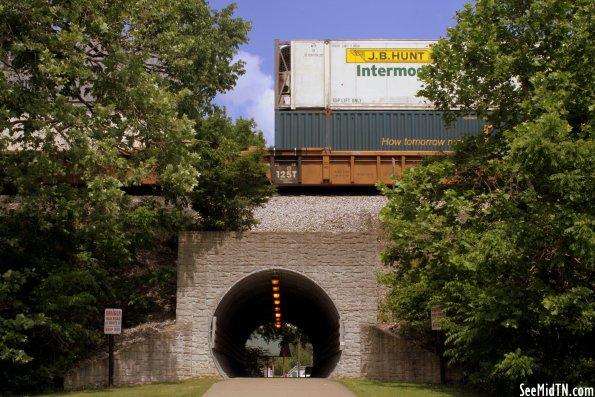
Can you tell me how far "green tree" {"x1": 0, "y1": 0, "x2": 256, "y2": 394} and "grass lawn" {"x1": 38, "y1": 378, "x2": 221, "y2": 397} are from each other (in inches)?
65.3

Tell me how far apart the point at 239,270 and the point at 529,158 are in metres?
10.4

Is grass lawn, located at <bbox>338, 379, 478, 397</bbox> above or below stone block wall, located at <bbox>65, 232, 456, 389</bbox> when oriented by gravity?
below

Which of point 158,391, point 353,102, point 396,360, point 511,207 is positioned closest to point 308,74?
point 353,102

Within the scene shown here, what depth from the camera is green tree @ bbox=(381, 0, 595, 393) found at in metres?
13.6

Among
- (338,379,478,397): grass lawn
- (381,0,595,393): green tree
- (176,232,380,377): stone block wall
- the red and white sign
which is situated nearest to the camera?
(381,0,595,393): green tree

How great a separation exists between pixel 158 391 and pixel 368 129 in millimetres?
19239

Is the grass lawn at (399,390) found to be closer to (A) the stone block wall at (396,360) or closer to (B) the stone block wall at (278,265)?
(A) the stone block wall at (396,360)

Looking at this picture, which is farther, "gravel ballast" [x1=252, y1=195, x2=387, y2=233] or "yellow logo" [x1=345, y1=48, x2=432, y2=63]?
"yellow logo" [x1=345, y1=48, x2=432, y2=63]

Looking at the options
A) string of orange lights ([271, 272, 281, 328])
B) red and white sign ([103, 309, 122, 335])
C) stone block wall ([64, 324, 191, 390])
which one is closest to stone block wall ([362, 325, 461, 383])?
string of orange lights ([271, 272, 281, 328])

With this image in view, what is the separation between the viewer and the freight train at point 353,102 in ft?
107

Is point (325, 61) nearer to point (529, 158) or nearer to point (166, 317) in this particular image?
point (166, 317)

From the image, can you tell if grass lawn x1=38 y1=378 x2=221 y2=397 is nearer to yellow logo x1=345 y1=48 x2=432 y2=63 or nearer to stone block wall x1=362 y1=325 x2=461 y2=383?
stone block wall x1=362 y1=325 x2=461 y2=383

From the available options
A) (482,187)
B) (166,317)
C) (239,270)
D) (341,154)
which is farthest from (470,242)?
(341,154)

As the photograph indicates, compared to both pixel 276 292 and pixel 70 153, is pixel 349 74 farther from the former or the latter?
pixel 70 153
